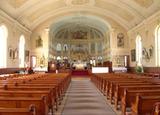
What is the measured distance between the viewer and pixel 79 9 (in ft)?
99.6

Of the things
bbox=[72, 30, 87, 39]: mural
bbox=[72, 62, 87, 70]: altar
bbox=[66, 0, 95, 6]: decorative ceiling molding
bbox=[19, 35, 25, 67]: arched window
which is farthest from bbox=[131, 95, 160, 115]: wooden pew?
bbox=[72, 30, 87, 39]: mural

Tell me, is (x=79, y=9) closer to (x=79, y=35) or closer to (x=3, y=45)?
(x=3, y=45)

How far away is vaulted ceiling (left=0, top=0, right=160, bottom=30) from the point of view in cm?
2269

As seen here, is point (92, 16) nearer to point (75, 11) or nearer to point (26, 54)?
point (75, 11)

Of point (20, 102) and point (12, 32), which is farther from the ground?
point (12, 32)

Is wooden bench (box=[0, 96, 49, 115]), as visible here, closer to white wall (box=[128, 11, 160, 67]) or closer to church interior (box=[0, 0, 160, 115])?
church interior (box=[0, 0, 160, 115])

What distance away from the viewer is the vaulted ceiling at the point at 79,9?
22.7 meters

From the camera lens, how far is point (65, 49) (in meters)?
43.8

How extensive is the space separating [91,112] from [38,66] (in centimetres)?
2515

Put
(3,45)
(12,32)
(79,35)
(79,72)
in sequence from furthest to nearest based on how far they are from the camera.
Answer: (79,35) → (79,72) → (12,32) → (3,45)

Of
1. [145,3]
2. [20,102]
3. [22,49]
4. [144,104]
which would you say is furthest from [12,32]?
[144,104]

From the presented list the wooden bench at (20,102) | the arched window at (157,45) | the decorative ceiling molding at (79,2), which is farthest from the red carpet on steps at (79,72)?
the wooden bench at (20,102)

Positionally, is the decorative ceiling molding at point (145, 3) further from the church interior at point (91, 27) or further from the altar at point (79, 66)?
the altar at point (79, 66)

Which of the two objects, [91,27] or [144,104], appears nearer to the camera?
[144,104]
